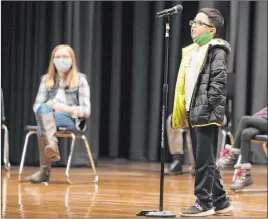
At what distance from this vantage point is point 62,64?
18.0 feet

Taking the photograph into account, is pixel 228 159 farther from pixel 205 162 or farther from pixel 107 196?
pixel 205 162

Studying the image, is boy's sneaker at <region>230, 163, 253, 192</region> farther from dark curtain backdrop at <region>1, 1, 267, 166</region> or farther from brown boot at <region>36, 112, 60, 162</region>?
dark curtain backdrop at <region>1, 1, 267, 166</region>

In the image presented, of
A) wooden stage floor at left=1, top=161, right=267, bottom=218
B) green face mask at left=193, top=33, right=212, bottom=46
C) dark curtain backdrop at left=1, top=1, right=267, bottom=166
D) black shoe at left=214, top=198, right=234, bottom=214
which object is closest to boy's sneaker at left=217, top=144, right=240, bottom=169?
wooden stage floor at left=1, top=161, right=267, bottom=218

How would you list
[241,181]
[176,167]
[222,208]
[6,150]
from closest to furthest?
[222,208] → [241,181] → [176,167] → [6,150]

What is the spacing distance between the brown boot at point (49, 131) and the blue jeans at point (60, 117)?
33 mm

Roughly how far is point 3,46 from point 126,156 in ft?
6.68

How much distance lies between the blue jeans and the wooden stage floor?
0.43 metres

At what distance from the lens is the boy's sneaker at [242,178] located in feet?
17.0

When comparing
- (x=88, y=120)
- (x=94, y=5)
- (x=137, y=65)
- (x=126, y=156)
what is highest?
(x=94, y=5)

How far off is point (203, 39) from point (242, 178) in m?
1.90

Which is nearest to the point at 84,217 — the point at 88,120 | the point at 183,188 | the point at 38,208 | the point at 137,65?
the point at 38,208

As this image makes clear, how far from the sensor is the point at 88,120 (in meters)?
7.25

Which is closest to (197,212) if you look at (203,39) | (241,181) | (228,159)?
(203,39)

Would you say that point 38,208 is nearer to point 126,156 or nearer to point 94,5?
point 94,5
